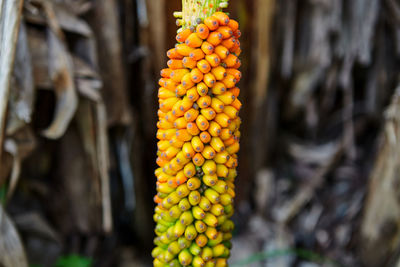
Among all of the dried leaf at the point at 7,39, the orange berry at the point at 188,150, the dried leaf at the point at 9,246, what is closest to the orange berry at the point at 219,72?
the orange berry at the point at 188,150

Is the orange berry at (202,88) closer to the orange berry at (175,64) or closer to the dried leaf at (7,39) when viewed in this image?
the orange berry at (175,64)

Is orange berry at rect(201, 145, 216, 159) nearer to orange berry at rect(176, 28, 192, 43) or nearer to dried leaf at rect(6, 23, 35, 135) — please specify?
orange berry at rect(176, 28, 192, 43)

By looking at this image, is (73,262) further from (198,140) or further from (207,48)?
(207,48)

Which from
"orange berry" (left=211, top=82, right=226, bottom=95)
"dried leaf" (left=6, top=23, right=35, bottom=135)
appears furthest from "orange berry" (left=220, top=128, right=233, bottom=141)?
"dried leaf" (left=6, top=23, right=35, bottom=135)

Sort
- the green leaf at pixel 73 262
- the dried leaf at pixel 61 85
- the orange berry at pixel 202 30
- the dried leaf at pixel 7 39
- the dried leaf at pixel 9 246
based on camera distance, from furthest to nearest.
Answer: the green leaf at pixel 73 262, the dried leaf at pixel 61 85, the dried leaf at pixel 9 246, the dried leaf at pixel 7 39, the orange berry at pixel 202 30

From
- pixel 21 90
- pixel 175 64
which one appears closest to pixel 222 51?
pixel 175 64

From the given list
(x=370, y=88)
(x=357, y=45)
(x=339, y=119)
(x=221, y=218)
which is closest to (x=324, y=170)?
(x=339, y=119)

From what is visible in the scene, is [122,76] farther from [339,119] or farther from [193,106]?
[339,119]

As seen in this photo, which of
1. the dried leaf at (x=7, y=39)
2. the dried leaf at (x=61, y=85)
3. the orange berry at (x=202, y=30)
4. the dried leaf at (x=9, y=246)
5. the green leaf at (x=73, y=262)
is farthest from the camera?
the green leaf at (x=73, y=262)

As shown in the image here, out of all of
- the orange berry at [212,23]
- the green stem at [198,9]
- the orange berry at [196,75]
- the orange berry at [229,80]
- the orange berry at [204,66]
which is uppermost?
the green stem at [198,9]

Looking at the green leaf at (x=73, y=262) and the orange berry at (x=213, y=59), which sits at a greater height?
the orange berry at (x=213, y=59)
